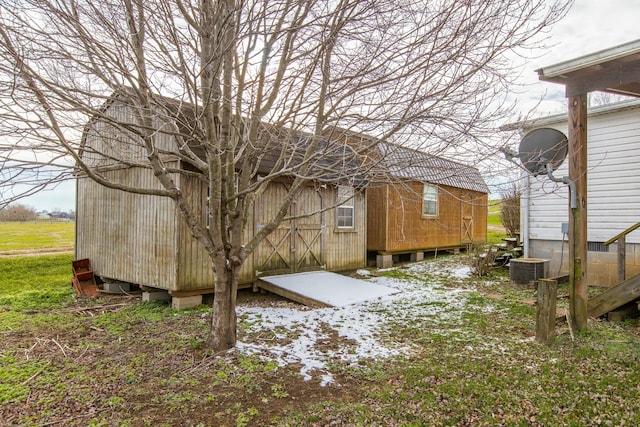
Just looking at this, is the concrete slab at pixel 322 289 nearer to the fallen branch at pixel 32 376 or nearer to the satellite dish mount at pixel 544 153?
the satellite dish mount at pixel 544 153

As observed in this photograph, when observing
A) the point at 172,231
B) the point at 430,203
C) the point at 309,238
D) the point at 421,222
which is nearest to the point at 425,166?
the point at 172,231

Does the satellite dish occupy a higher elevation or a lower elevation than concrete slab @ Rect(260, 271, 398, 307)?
higher

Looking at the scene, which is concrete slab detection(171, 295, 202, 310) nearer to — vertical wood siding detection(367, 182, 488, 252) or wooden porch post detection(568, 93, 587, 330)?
vertical wood siding detection(367, 182, 488, 252)

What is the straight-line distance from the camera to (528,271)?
27.0ft

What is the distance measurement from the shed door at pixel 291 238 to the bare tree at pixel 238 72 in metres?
3.64

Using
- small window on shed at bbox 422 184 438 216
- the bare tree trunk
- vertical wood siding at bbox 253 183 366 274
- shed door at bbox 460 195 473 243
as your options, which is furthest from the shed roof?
shed door at bbox 460 195 473 243

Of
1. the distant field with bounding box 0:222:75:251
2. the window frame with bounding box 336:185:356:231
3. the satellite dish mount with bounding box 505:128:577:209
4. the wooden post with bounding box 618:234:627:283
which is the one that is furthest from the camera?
the distant field with bounding box 0:222:75:251

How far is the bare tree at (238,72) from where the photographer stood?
11.1 feet

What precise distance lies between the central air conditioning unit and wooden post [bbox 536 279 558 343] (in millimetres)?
3962

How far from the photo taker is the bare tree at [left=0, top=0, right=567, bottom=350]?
3389mm

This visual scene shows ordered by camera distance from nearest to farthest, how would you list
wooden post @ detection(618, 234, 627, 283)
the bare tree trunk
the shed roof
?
1. the shed roof
2. the bare tree trunk
3. wooden post @ detection(618, 234, 627, 283)

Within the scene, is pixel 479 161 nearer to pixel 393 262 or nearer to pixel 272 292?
pixel 272 292

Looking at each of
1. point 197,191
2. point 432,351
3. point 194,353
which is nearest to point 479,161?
point 432,351

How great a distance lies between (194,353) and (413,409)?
2583mm
